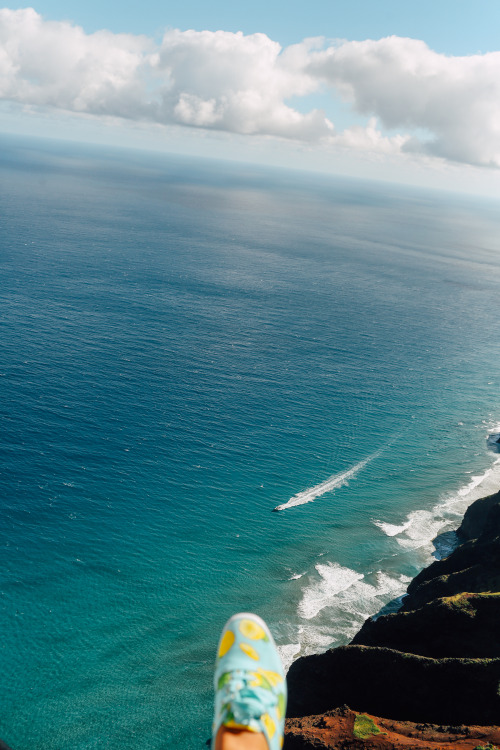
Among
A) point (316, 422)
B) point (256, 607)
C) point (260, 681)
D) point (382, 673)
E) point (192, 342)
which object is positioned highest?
point (260, 681)

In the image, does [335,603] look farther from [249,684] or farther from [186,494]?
[249,684]

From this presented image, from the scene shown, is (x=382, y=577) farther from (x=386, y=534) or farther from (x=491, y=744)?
(x=491, y=744)

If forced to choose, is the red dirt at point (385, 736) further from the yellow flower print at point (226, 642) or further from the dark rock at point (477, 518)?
the dark rock at point (477, 518)

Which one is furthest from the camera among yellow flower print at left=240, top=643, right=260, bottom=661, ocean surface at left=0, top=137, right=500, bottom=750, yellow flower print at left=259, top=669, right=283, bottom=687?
ocean surface at left=0, top=137, right=500, bottom=750

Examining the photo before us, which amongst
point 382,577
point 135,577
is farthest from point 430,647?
point 135,577

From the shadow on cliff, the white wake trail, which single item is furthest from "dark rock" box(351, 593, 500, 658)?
the white wake trail

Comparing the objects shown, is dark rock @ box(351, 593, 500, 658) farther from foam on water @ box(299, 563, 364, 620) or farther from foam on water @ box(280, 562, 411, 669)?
foam on water @ box(299, 563, 364, 620)

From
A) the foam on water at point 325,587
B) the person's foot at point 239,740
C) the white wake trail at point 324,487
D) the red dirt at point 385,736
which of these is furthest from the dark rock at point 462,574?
the person's foot at point 239,740

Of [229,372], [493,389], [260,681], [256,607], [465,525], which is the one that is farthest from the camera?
[493,389]
